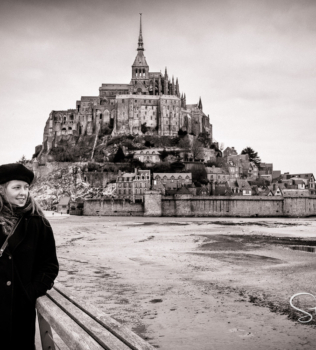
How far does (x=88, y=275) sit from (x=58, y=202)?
55.2 m

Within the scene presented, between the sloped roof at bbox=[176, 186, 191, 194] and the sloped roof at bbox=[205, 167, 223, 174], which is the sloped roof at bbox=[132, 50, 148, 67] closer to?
the sloped roof at bbox=[205, 167, 223, 174]

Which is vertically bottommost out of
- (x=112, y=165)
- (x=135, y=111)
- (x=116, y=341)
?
(x=116, y=341)

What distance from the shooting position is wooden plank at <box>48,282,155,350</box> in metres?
2.54

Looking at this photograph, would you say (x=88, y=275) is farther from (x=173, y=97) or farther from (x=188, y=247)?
(x=173, y=97)

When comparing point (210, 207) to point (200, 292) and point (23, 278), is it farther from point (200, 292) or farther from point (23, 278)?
point (23, 278)

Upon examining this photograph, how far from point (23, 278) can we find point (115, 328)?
2.68 ft

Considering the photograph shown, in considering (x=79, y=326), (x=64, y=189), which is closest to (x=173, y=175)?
(x=64, y=189)

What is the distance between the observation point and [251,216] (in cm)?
5703

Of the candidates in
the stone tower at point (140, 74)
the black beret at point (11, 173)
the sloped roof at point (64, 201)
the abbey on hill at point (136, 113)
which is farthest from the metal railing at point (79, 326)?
the stone tower at point (140, 74)

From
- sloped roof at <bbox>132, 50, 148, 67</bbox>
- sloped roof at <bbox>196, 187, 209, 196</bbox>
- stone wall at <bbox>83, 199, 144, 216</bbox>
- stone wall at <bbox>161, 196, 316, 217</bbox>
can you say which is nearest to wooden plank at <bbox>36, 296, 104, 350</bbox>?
stone wall at <bbox>83, 199, 144, 216</bbox>

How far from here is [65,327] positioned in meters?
2.87

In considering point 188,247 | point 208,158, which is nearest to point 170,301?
point 188,247

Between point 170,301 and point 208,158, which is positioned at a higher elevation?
point 208,158

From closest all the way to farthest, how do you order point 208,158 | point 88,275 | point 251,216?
1. point 88,275
2. point 251,216
3. point 208,158
